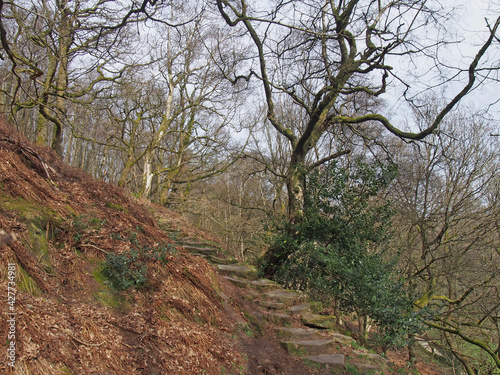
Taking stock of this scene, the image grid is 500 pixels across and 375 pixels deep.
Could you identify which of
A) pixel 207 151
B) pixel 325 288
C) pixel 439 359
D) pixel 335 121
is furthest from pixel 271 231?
pixel 439 359

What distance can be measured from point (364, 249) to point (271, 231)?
2.38 m

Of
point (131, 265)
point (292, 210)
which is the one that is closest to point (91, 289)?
point (131, 265)

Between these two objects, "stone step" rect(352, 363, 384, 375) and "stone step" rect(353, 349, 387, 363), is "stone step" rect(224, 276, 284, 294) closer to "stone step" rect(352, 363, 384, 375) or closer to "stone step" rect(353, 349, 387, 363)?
"stone step" rect(353, 349, 387, 363)

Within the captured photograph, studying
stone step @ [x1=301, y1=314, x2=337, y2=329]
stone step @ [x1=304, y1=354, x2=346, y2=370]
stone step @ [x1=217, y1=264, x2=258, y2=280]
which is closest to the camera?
stone step @ [x1=304, y1=354, x2=346, y2=370]

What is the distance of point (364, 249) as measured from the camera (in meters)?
7.40

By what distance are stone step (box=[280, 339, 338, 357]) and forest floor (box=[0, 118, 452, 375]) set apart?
0.12 meters

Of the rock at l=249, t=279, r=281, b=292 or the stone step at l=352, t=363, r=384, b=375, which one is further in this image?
the rock at l=249, t=279, r=281, b=292

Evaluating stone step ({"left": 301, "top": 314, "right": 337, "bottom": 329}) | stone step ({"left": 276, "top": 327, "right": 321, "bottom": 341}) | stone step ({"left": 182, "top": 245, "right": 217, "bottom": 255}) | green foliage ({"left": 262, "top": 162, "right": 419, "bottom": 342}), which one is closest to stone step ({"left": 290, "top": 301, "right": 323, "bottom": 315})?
stone step ({"left": 301, "top": 314, "right": 337, "bottom": 329})

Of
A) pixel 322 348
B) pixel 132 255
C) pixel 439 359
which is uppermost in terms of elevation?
pixel 132 255

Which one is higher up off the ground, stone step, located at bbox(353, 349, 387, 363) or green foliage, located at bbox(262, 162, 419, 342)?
green foliage, located at bbox(262, 162, 419, 342)

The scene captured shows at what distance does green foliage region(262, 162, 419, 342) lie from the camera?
21.5 feet

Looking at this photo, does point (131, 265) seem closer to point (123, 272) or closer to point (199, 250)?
point (123, 272)

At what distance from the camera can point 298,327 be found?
6.16m

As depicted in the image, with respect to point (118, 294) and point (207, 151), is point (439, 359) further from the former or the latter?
point (118, 294)
